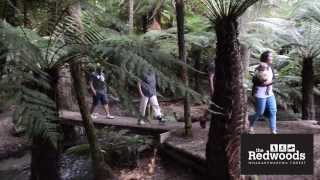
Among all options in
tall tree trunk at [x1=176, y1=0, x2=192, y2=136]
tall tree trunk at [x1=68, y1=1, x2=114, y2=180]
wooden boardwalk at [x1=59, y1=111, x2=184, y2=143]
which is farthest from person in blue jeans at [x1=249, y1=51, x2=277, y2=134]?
tall tree trunk at [x1=68, y1=1, x2=114, y2=180]

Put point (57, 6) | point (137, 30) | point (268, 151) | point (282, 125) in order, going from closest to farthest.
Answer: point (57, 6) → point (268, 151) → point (282, 125) → point (137, 30)

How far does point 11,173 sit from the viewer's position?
7285mm

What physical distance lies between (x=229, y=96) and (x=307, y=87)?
3.64 meters

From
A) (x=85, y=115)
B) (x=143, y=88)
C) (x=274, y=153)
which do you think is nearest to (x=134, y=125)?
(x=143, y=88)

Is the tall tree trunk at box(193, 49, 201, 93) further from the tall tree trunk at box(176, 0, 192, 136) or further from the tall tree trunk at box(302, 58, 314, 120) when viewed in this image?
the tall tree trunk at box(176, 0, 192, 136)

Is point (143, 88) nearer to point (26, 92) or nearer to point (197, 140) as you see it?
point (197, 140)

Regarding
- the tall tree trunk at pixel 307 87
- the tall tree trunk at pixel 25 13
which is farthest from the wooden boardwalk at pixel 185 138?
the tall tree trunk at pixel 25 13

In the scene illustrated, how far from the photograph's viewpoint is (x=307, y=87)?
25.7ft

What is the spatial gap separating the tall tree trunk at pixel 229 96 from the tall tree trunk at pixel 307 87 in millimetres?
3533

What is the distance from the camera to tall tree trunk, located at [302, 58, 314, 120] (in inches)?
309

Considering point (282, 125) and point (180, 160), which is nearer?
point (180, 160)

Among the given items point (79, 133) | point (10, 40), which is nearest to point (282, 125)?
point (79, 133)

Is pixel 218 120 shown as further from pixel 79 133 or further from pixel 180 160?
pixel 79 133

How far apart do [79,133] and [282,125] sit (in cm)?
413
